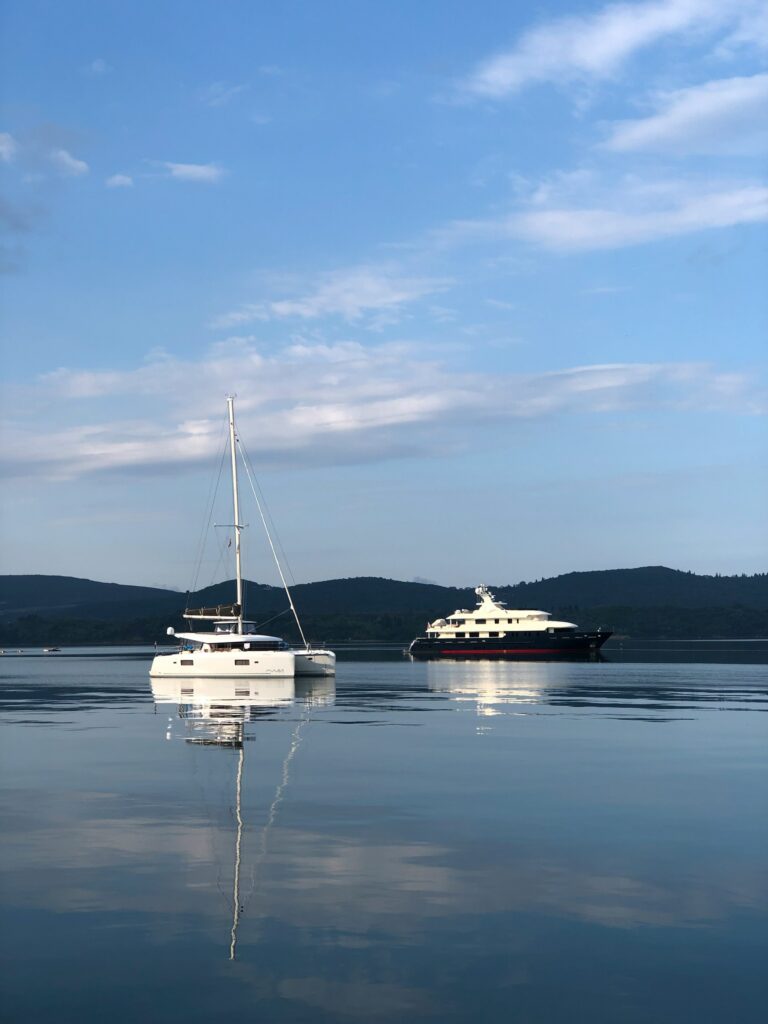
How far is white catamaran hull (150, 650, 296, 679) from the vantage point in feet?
271

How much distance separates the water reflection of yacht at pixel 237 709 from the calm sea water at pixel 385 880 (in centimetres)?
18

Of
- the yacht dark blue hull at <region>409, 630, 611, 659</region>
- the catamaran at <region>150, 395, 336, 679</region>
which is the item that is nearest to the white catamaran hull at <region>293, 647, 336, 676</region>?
the catamaran at <region>150, 395, 336, 679</region>

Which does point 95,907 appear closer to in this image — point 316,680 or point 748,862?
point 748,862

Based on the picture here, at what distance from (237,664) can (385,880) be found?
217ft

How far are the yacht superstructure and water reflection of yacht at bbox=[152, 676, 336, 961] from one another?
262 ft

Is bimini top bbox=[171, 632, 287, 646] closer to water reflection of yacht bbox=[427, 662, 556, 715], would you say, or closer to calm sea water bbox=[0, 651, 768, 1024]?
water reflection of yacht bbox=[427, 662, 556, 715]

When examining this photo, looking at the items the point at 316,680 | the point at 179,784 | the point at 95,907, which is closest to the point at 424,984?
the point at 95,907

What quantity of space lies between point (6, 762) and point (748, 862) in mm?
23221

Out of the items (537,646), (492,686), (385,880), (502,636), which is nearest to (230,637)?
(492,686)

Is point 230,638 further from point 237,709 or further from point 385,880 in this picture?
point 385,880

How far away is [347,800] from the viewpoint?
26.2 meters

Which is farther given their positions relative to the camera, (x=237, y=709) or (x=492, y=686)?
(x=492, y=686)

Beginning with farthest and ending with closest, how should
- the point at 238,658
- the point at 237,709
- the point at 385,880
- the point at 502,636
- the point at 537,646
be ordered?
the point at 502,636 < the point at 537,646 < the point at 238,658 < the point at 237,709 < the point at 385,880

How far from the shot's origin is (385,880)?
17.9 m
